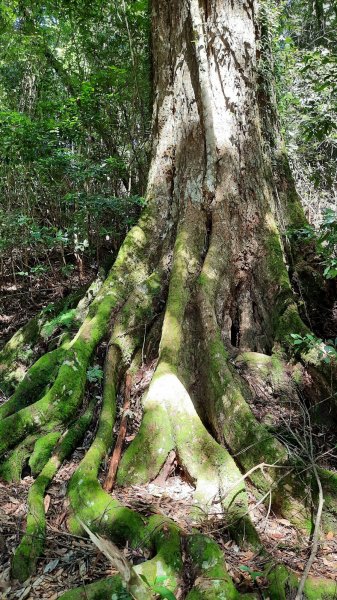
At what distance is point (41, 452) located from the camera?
361 centimetres

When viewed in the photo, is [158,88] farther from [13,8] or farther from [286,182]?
[13,8]

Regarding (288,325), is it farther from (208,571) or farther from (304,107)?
(304,107)

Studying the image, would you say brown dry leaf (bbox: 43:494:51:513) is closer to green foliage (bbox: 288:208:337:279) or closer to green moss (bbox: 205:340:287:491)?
green moss (bbox: 205:340:287:491)

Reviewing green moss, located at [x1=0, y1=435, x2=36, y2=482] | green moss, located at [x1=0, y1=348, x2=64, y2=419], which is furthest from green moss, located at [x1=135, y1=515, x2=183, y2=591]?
green moss, located at [x1=0, y1=348, x2=64, y2=419]

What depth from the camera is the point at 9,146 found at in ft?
20.3

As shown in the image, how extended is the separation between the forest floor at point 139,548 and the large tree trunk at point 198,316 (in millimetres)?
85

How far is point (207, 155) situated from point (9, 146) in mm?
3092

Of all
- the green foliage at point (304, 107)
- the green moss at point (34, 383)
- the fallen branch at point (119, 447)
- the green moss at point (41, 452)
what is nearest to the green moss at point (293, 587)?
the fallen branch at point (119, 447)

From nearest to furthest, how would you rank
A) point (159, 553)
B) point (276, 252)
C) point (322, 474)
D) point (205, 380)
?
point (159, 553)
point (322, 474)
point (205, 380)
point (276, 252)

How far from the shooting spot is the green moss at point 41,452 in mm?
3578

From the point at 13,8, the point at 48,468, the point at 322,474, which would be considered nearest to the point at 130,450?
the point at 48,468

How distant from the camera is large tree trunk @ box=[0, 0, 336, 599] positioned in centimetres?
295

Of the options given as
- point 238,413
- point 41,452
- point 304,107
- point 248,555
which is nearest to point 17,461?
point 41,452

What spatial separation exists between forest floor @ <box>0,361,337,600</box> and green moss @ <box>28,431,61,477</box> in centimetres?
19
